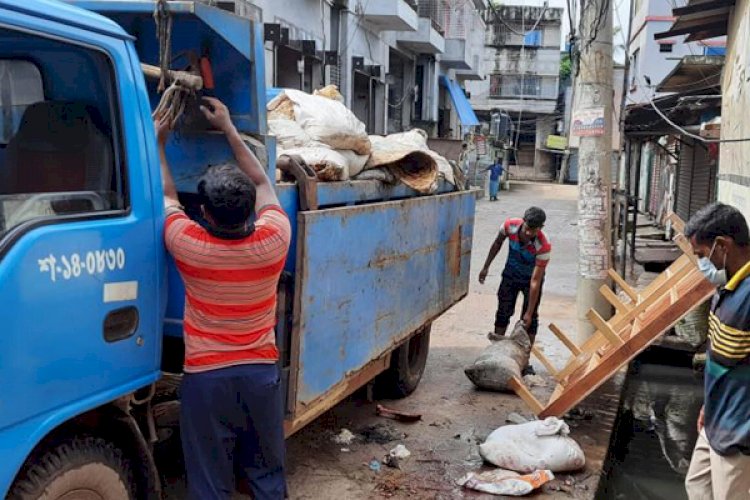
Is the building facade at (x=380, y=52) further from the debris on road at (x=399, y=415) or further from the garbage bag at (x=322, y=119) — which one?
the debris on road at (x=399, y=415)

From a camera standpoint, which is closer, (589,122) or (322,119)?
(322,119)

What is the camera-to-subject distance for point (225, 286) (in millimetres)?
2668

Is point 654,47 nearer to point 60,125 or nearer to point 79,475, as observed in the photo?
point 60,125

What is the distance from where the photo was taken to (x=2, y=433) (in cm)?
200

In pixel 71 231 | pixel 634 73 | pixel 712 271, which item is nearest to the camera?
pixel 71 231

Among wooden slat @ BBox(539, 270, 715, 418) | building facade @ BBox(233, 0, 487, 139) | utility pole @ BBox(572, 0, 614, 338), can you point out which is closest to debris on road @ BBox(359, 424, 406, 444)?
wooden slat @ BBox(539, 270, 715, 418)

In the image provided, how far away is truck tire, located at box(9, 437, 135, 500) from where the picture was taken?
2.17m

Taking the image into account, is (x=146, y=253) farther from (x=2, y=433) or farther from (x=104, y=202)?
(x=2, y=433)

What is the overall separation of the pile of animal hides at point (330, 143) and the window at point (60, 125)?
52.8 inches

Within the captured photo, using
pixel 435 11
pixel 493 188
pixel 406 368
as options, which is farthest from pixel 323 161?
pixel 493 188

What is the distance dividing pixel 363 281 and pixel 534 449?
150 centimetres

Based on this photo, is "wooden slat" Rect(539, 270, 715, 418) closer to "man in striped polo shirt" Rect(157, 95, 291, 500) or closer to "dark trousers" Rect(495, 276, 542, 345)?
"dark trousers" Rect(495, 276, 542, 345)

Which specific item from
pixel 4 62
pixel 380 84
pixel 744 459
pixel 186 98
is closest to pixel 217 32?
pixel 186 98

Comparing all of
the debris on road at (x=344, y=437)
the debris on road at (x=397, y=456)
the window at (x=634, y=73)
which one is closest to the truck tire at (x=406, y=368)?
the debris on road at (x=344, y=437)
